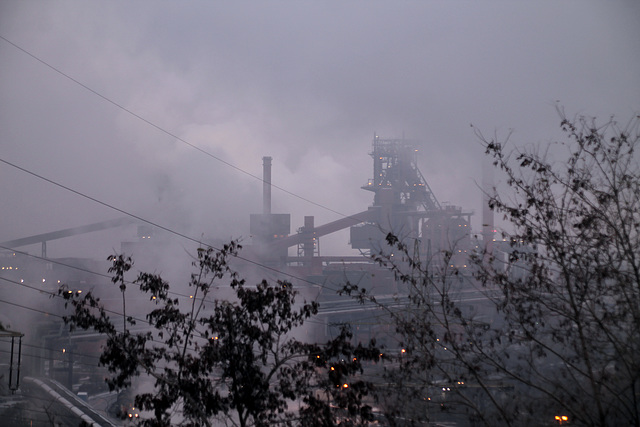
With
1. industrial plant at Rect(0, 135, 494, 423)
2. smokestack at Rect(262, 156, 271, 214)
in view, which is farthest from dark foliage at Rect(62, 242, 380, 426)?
smokestack at Rect(262, 156, 271, 214)

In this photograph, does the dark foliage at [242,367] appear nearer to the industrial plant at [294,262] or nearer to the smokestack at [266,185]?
the industrial plant at [294,262]

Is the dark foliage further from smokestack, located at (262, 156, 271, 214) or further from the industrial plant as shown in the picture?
smokestack, located at (262, 156, 271, 214)

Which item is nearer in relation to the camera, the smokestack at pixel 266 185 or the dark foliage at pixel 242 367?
the dark foliage at pixel 242 367

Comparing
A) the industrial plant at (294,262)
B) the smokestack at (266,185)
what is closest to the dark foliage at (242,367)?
the industrial plant at (294,262)

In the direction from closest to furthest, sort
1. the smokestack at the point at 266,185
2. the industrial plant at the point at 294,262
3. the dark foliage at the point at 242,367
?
the dark foliage at the point at 242,367
the industrial plant at the point at 294,262
the smokestack at the point at 266,185

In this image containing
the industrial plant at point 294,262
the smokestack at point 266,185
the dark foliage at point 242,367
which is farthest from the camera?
the smokestack at point 266,185

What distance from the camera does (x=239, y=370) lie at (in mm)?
5590

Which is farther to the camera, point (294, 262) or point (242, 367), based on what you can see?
point (294, 262)

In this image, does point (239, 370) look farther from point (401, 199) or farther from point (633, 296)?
point (401, 199)

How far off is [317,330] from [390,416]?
1910 cm

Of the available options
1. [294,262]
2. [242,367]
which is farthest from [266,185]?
[242,367]

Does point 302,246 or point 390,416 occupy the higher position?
point 302,246

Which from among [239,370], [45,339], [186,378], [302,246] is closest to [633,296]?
[239,370]

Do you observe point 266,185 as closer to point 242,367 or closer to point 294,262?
point 294,262
